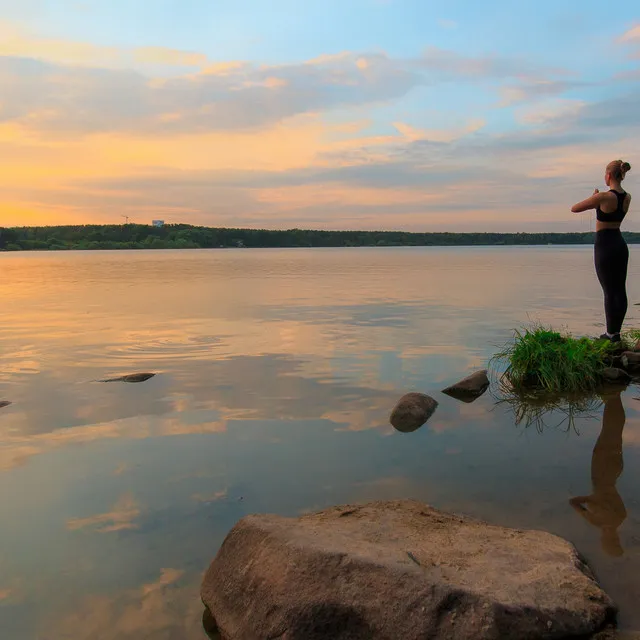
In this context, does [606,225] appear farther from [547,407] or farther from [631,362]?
[547,407]

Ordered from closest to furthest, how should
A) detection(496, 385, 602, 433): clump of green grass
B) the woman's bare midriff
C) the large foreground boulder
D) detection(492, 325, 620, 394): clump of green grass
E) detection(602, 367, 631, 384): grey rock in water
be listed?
the large foreground boulder → detection(496, 385, 602, 433): clump of green grass → detection(492, 325, 620, 394): clump of green grass → detection(602, 367, 631, 384): grey rock in water → the woman's bare midriff

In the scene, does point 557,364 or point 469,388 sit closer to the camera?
point 469,388

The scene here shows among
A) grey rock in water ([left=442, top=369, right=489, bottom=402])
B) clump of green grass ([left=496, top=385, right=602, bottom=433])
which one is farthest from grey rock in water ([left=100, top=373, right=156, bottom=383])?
clump of green grass ([left=496, top=385, right=602, bottom=433])

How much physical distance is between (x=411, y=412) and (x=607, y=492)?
8.56 feet

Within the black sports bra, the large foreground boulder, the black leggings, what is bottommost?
the large foreground boulder

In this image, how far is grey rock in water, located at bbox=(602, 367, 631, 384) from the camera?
9219mm

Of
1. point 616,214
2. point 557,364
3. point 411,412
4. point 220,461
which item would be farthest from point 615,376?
point 220,461

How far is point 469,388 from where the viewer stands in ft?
28.2

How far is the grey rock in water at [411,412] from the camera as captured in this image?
23.5 ft

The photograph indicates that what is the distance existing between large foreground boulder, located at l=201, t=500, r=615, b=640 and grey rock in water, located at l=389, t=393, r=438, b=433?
9.97 feet

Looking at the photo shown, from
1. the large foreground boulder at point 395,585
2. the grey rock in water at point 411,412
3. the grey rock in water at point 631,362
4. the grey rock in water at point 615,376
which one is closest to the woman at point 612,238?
the grey rock in water at point 631,362

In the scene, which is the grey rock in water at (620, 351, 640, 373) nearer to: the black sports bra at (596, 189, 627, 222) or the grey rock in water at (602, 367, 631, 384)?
the grey rock in water at (602, 367, 631, 384)

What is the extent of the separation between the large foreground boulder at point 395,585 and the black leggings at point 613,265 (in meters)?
7.00

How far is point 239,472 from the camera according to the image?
19.0 ft
